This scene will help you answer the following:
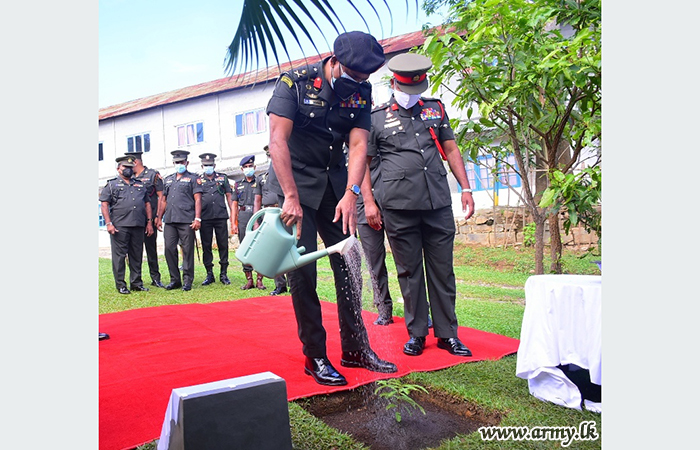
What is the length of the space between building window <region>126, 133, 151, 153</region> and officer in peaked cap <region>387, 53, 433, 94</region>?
3.63 m

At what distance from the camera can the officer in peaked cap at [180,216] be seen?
22.2 feet

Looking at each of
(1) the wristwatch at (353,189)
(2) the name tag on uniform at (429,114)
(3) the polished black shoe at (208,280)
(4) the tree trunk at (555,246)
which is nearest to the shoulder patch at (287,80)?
(1) the wristwatch at (353,189)

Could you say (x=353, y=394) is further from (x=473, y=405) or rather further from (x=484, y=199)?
(x=484, y=199)

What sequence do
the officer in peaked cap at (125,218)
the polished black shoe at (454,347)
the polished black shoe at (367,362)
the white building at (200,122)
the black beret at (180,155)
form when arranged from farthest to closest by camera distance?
the black beret at (180,155), the officer in peaked cap at (125,218), the white building at (200,122), the polished black shoe at (454,347), the polished black shoe at (367,362)

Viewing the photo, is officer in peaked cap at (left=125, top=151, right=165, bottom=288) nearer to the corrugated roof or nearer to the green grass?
the green grass

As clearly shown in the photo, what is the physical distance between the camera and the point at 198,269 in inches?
342

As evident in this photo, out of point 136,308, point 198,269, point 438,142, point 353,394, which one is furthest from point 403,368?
point 198,269

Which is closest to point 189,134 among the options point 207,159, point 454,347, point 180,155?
point 180,155

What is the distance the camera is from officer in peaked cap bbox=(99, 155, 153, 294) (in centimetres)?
644

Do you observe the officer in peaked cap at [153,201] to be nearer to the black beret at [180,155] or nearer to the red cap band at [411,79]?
the black beret at [180,155]

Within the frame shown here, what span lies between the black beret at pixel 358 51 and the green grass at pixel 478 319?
1.33 metres

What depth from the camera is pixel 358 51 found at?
2199 mm

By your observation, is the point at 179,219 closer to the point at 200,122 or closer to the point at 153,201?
the point at 153,201

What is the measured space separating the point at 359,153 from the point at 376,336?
51.6 inches
